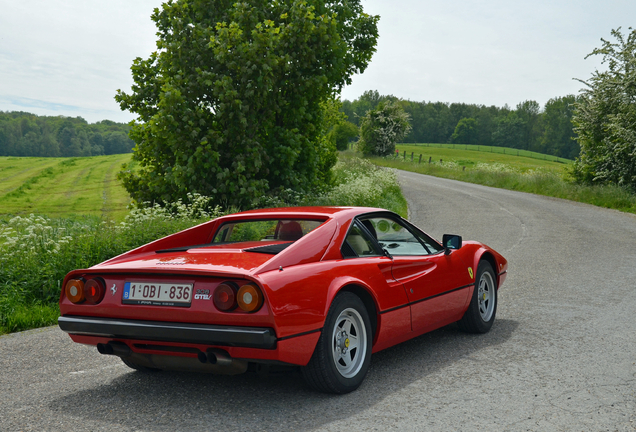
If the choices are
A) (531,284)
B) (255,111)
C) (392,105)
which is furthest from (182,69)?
(392,105)

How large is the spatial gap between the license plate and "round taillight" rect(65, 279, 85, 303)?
392 millimetres

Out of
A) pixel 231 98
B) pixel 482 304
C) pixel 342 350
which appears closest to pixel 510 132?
pixel 231 98

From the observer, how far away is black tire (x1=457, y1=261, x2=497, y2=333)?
5.54 metres

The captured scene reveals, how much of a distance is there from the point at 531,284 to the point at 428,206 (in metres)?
14.4

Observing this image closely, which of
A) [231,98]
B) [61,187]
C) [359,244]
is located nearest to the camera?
[359,244]

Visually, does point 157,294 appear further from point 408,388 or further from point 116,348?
point 408,388

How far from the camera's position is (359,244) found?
4488mm

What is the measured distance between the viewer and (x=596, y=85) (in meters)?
26.3

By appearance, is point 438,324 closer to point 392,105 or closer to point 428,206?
point 428,206

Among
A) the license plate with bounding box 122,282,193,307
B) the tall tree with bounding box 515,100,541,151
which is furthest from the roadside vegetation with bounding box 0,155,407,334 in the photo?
the tall tree with bounding box 515,100,541,151

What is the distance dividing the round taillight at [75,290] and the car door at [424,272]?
2.19m

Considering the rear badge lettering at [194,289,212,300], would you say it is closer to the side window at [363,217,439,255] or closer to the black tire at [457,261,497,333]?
the side window at [363,217,439,255]

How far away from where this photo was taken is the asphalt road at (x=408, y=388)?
11.1 feet

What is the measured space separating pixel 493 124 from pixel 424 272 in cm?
14534
